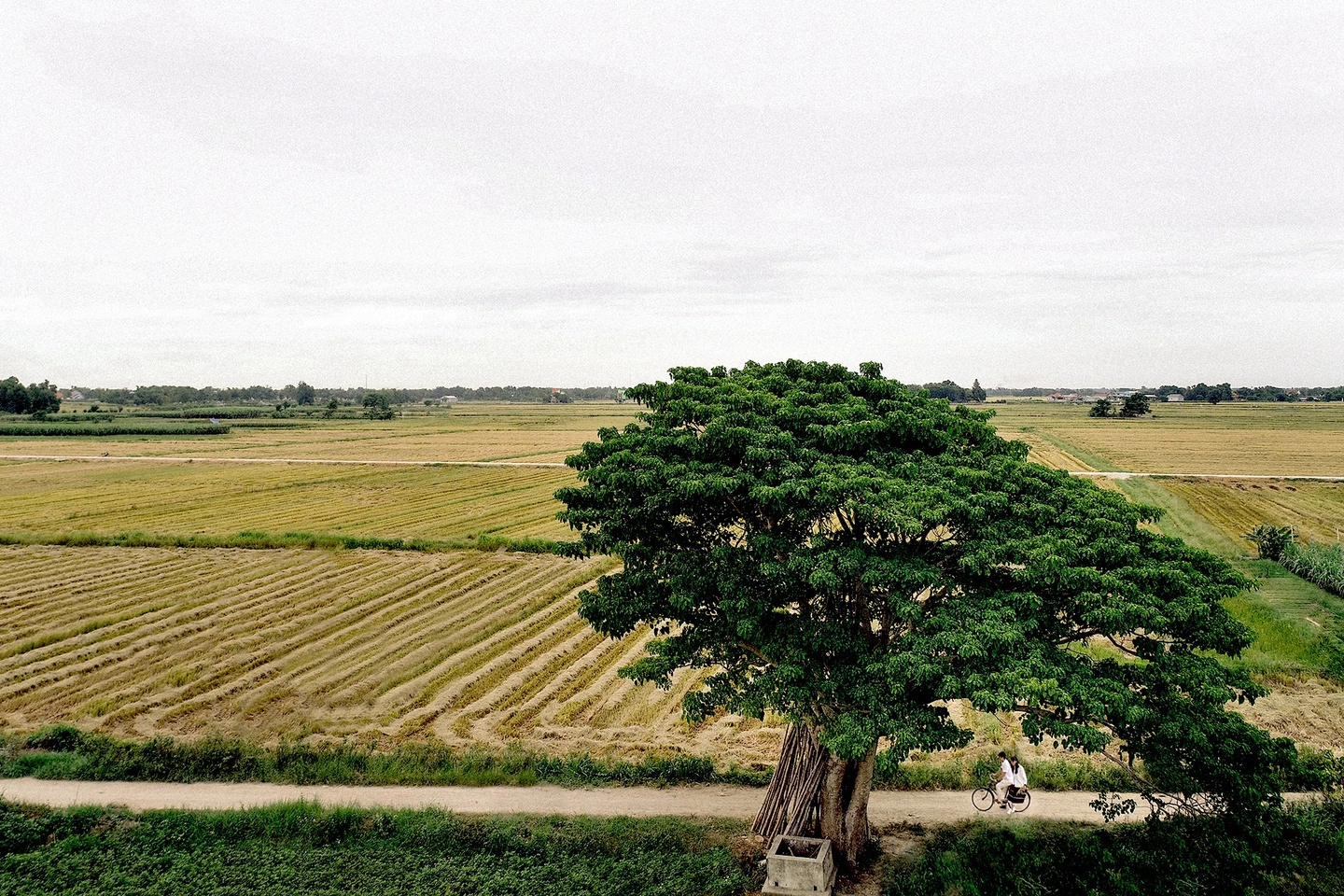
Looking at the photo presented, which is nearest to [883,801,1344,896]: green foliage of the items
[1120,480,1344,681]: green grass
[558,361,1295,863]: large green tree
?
[558,361,1295,863]: large green tree

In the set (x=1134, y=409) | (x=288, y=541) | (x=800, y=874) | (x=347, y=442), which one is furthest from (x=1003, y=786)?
(x=1134, y=409)

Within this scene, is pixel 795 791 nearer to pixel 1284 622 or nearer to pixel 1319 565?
pixel 1284 622

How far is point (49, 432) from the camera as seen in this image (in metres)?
97.8

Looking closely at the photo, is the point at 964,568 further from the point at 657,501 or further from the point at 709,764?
the point at 709,764

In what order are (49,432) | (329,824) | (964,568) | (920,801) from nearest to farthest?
(964,568)
(329,824)
(920,801)
(49,432)

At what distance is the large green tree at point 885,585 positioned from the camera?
1025 cm

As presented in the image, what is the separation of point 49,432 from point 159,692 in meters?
102

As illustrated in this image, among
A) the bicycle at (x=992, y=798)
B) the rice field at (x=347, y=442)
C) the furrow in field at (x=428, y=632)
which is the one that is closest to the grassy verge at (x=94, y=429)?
the rice field at (x=347, y=442)

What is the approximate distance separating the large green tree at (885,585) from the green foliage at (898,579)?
1.5 inches

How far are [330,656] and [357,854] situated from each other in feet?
36.7

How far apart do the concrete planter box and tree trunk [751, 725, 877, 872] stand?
0.58 meters

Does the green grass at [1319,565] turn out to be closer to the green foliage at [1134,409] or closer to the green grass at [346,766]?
the green grass at [346,766]

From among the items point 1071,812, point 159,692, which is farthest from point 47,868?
point 1071,812

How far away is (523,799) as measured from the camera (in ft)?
48.8
